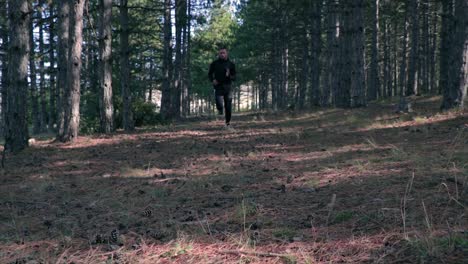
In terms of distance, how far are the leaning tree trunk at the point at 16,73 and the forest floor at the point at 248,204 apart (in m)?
1.04

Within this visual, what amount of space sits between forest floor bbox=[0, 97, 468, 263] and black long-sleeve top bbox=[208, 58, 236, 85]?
2.93 metres

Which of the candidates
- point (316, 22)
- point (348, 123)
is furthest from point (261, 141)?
point (316, 22)

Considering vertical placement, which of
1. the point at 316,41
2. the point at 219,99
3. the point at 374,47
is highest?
the point at 316,41

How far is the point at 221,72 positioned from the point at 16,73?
4.72 m

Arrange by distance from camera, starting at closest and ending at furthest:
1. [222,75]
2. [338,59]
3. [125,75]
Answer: [222,75]
[125,75]
[338,59]

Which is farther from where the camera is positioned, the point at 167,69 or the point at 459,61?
the point at 167,69

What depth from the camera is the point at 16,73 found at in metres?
8.52

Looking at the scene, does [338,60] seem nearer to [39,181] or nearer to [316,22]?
[316,22]

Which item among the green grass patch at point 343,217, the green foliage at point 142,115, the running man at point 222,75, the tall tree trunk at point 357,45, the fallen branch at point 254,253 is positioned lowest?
the fallen branch at point 254,253

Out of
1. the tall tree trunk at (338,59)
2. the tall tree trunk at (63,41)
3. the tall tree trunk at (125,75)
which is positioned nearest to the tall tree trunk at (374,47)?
the tall tree trunk at (338,59)

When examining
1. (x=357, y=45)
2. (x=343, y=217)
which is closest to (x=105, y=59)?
(x=357, y=45)

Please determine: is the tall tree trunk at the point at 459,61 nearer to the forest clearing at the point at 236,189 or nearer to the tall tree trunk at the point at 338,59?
the forest clearing at the point at 236,189

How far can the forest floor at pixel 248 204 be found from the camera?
2.67 m

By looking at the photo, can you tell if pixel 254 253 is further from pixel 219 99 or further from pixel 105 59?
pixel 105 59
